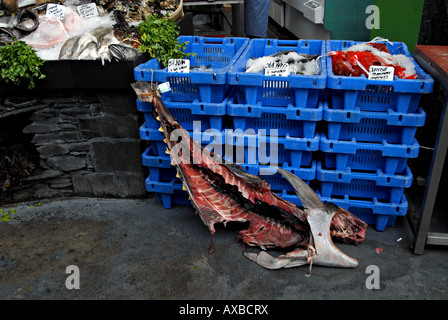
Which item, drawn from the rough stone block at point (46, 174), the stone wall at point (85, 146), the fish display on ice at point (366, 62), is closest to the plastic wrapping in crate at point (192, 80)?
the stone wall at point (85, 146)

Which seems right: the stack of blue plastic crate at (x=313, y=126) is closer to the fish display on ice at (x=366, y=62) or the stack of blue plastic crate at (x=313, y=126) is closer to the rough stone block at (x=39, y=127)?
the fish display on ice at (x=366, y=62)

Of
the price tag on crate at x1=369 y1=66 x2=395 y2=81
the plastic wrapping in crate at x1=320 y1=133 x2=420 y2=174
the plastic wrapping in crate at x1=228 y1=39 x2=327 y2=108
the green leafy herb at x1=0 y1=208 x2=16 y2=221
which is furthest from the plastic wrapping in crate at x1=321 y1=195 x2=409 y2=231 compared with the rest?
the green leafy herb at x1=0 y1=208 x2=16 y2=221

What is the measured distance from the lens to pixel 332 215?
10.6 ft

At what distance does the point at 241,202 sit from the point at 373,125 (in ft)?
4.21

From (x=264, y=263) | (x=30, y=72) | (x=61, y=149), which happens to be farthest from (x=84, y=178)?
(x=264, y=263)

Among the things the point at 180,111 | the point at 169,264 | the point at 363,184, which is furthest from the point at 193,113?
the point at 363,184

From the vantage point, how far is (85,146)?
4.07 meters

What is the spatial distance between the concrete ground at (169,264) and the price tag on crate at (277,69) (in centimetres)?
144

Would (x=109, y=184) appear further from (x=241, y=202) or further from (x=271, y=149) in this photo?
(x=271, y=149)

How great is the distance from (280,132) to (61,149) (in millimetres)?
2244

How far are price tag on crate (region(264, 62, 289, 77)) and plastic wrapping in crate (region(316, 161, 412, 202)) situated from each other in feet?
2.88

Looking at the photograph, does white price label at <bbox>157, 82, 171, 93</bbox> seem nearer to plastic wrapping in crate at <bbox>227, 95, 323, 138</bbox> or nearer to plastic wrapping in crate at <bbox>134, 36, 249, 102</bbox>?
plastic wrapping in crate at <bbox>134, 36, 249, 102</bbox>
